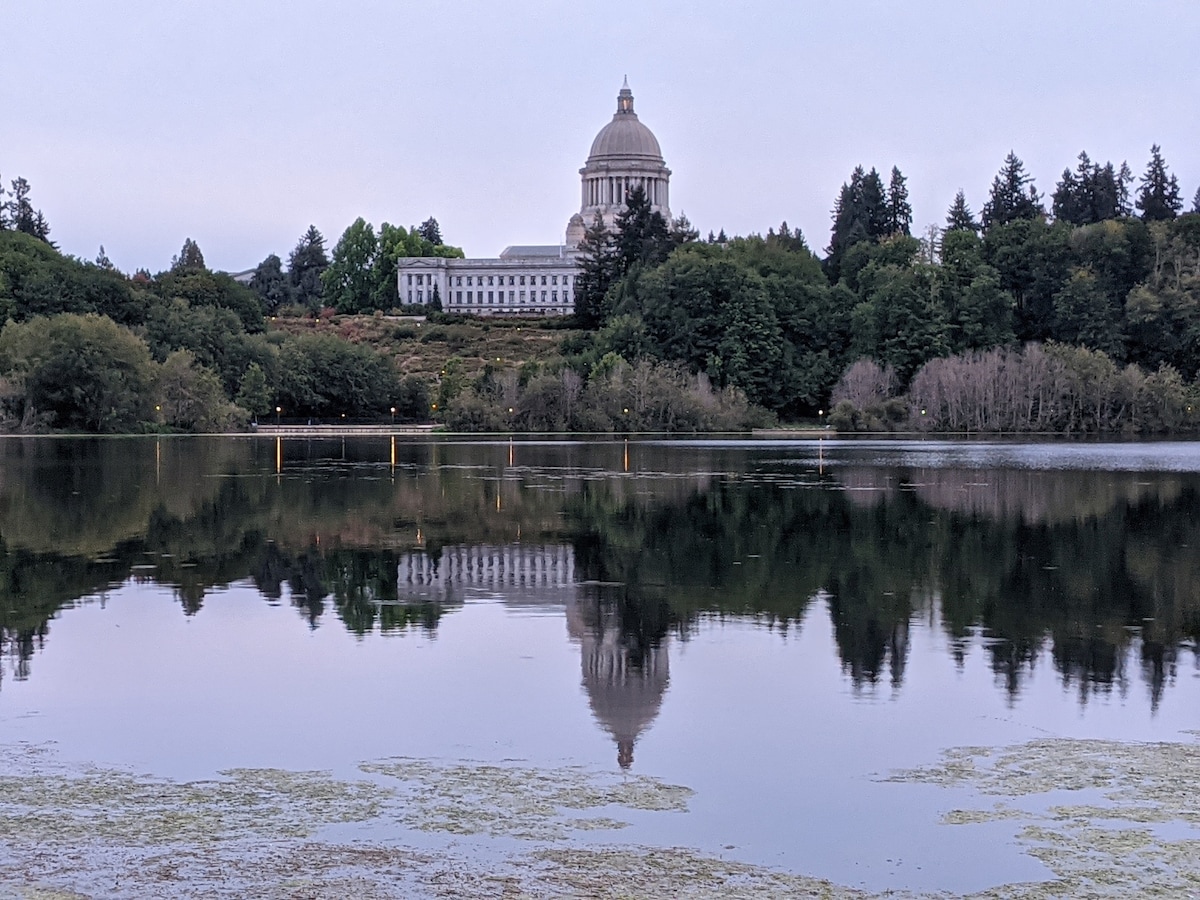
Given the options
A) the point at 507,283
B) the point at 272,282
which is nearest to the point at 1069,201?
the point at 507,283

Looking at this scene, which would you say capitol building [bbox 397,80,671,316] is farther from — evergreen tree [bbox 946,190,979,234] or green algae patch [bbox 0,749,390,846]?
green algae patch [bbox 0,749,390,846]

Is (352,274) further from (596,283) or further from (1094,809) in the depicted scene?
(1094,809)

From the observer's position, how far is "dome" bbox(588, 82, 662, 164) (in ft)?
639

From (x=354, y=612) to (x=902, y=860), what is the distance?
10.9 meters

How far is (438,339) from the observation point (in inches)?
5743

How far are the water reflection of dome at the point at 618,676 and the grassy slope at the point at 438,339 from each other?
107 metres

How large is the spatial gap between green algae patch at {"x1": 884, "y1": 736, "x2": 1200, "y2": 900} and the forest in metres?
80.6

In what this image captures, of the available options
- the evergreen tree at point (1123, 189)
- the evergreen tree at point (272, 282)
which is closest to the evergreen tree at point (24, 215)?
the evergreen tree at point (272, 282)

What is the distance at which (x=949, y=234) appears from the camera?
118938mm

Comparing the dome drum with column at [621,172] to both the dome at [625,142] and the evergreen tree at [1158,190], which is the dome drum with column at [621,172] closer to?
the dome at [625,142]

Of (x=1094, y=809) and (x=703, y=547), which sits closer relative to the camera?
(x=1094, y=809)

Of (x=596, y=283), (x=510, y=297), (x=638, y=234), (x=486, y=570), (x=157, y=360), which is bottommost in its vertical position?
(x=486, y=570)

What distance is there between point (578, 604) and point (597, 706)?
5.98 m

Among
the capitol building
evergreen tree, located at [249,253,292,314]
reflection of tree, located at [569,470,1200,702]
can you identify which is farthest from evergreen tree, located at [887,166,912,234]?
reflection of tree, located at [569,470,1200,702]
